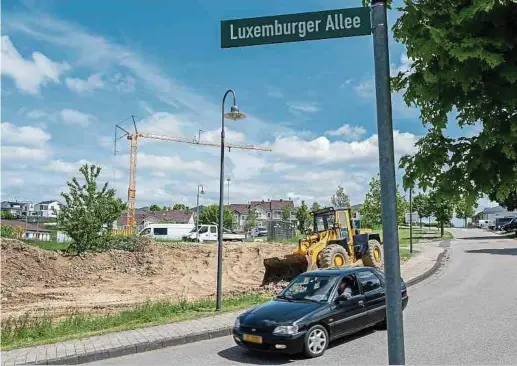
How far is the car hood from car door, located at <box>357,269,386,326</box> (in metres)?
1.34

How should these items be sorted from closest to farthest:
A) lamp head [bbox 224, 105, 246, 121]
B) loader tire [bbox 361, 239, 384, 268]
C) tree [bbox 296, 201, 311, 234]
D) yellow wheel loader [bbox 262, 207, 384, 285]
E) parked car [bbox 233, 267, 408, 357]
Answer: parked car [bbox 233, 267, 408, 357] → lamp head [bbox 224, 105, 246, 121] → yellow wheel loader [bbox 262, 207, 384, 285] → loader tire [bbox 361, 239, 384, 268] → tree [bbox 296, 201, 311, 234]

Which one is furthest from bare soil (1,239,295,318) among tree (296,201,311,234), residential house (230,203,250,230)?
residential house (230,203,250,230)

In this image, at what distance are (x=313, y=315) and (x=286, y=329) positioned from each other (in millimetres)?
633

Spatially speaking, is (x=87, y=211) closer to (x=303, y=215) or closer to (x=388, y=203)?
(x=388, y=203)

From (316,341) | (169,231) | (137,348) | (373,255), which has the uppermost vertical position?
(169,231)

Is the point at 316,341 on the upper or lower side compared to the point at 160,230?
lower

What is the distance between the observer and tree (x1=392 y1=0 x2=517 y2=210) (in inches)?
115

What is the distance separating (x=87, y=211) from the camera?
27594mm

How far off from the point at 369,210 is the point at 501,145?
144ft

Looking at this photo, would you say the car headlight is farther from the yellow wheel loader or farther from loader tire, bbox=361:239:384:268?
loader tire, bbox=361:239:384:268

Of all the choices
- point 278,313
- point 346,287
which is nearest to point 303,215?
point 346,287

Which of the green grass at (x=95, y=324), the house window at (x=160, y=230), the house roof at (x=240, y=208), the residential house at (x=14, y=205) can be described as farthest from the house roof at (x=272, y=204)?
the green grass at (x=95, y=324)

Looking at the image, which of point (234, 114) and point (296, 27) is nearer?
point (296, 27)

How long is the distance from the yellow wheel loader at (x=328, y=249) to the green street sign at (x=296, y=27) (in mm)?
14264
